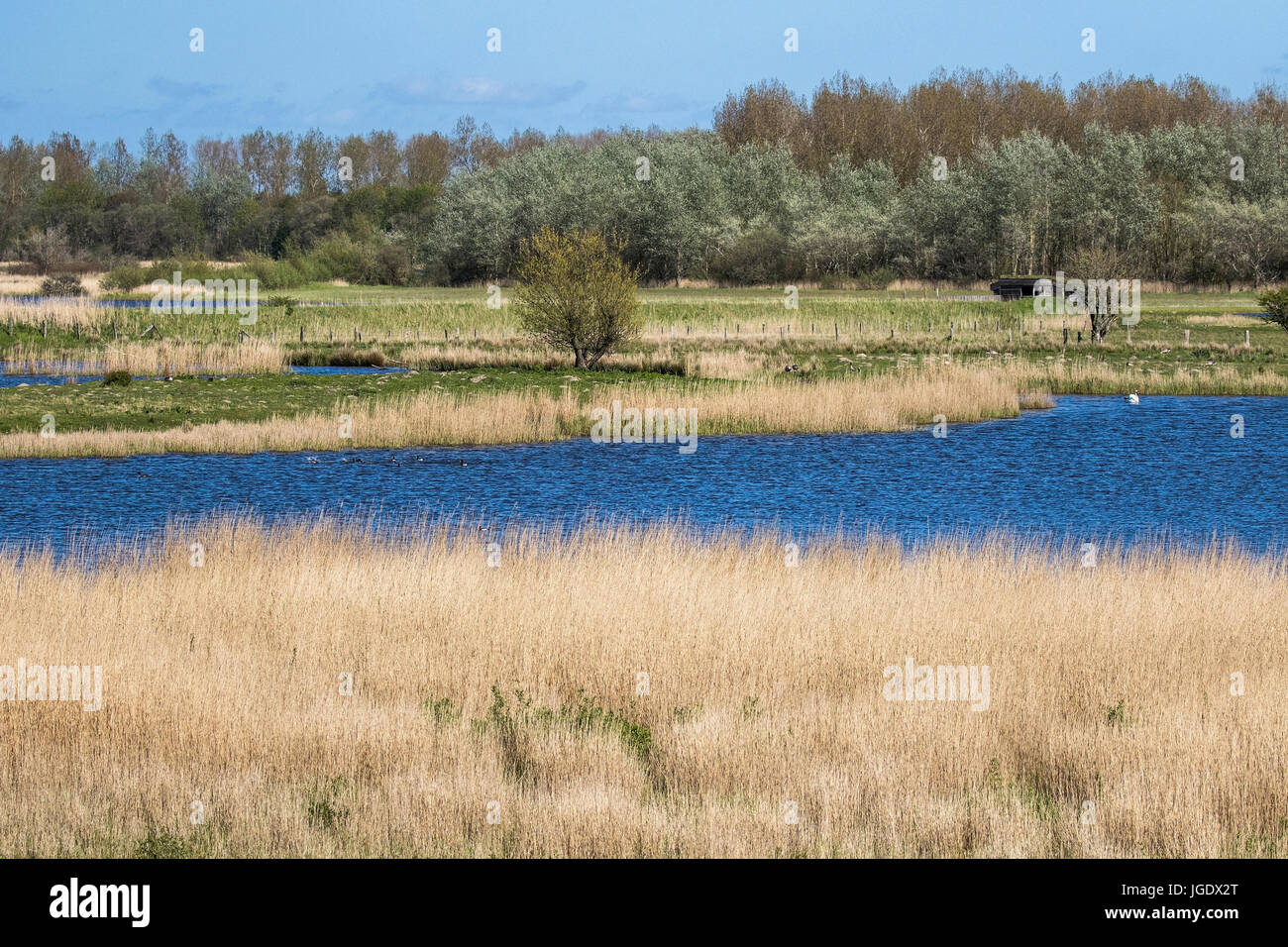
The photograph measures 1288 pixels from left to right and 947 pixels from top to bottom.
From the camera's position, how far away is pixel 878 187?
366ft

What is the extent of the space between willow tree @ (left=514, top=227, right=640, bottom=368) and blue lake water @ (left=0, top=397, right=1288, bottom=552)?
11.8 m

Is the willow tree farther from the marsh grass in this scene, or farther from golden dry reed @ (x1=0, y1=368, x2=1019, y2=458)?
the marsh grass

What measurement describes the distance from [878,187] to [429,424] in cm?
8250

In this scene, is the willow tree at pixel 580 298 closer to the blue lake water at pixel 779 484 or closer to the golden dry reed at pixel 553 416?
the golden dry reed at pixel 553 416

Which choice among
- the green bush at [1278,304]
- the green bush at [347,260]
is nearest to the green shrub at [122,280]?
the green bush at [347,260]

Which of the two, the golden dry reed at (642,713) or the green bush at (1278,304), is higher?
the green bush at (1278,304)

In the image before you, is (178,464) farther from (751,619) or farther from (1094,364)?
(1094,364)

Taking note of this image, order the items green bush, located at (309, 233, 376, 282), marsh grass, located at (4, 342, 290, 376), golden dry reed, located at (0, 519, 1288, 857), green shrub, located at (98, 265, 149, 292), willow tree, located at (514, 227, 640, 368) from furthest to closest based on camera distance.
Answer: green bush, located at (309, 233, 376, 282)
green shrub, located at (98, 265, 149, 292)
marsh grass, located at (4, 342, 290, 376)
willow tree, located at (514, 227, 640, 368)
golden dry reed, located at (0, 519, 1288, 857)

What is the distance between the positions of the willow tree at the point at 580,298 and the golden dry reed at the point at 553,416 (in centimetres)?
631

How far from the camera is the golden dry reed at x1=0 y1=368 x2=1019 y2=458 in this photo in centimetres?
3447

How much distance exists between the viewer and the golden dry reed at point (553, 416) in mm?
34469

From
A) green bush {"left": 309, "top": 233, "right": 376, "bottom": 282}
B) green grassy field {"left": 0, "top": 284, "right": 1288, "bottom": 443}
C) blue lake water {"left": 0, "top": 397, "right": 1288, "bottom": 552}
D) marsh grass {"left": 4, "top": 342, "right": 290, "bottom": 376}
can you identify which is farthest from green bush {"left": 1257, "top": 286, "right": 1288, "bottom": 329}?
green bush {"left": 309, "top": 233, "right": 376, "bottom": 282}

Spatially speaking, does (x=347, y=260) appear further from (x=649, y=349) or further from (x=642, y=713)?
(x=642, y=713)
